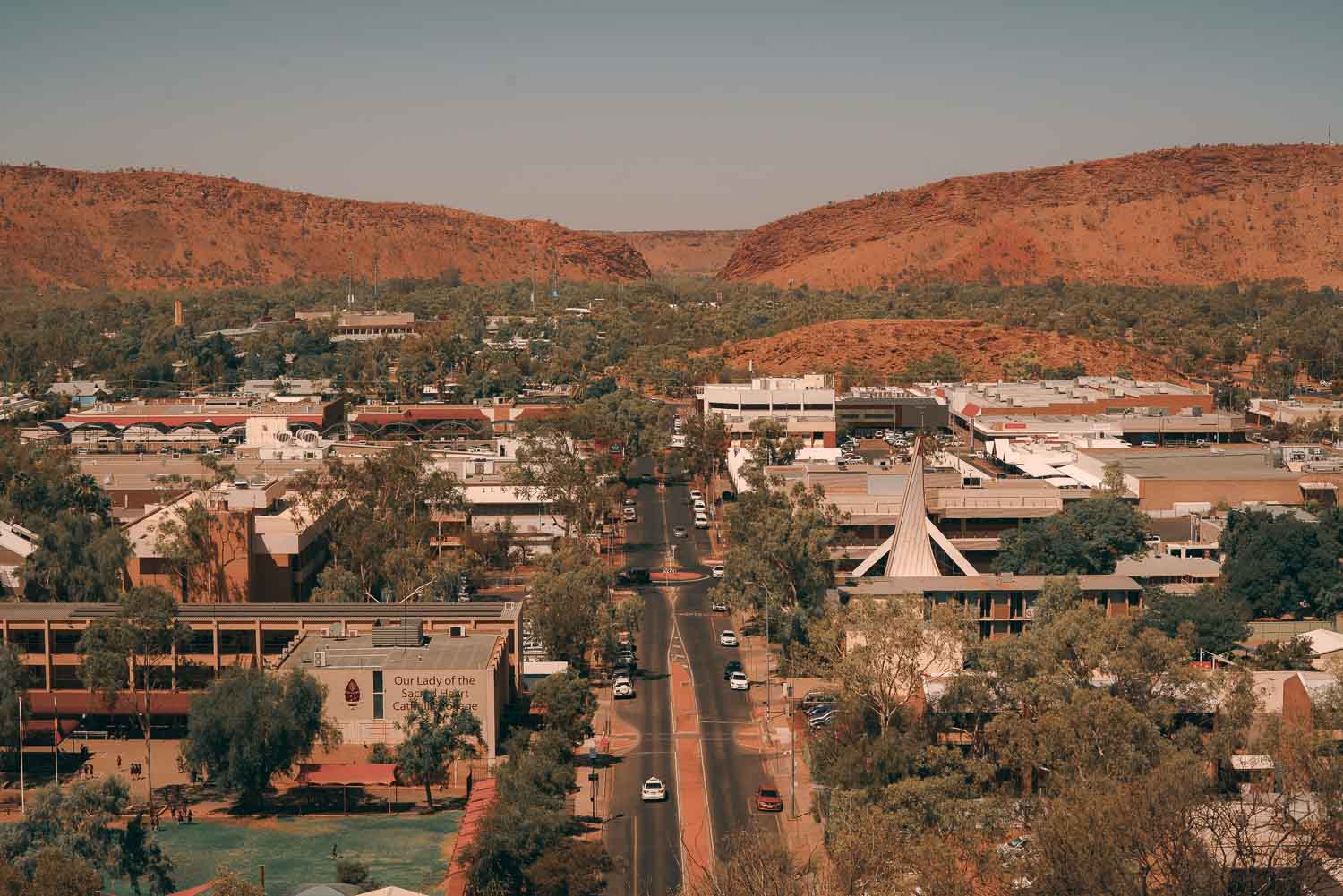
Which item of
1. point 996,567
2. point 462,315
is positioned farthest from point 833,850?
point 462,315

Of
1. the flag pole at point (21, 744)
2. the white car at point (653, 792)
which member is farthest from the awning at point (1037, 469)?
the flag pole at point (21, 744)

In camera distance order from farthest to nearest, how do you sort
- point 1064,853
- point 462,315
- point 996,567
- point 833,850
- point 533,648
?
1. point 462,315
2. point 996,567
3. point 533,648
4. point 833,850
5. point 1064,853

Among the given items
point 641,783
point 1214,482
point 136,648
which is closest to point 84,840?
point 641,783

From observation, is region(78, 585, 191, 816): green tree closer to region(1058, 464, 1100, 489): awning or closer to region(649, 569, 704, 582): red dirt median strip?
region(649, 569, 704, 582): red dirt median strip

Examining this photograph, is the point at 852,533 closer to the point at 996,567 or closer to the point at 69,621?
the point at 996,567

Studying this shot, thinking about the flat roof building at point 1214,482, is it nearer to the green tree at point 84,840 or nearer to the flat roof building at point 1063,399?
the flat roof building at point 1063,399

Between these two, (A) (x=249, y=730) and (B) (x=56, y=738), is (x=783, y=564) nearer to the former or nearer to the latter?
(A) (x=249, y=730)

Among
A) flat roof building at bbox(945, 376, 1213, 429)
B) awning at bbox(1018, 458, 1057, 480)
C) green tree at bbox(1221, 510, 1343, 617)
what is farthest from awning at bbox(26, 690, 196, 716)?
flat roof building at bbox(945, 376, 1213, 429)
